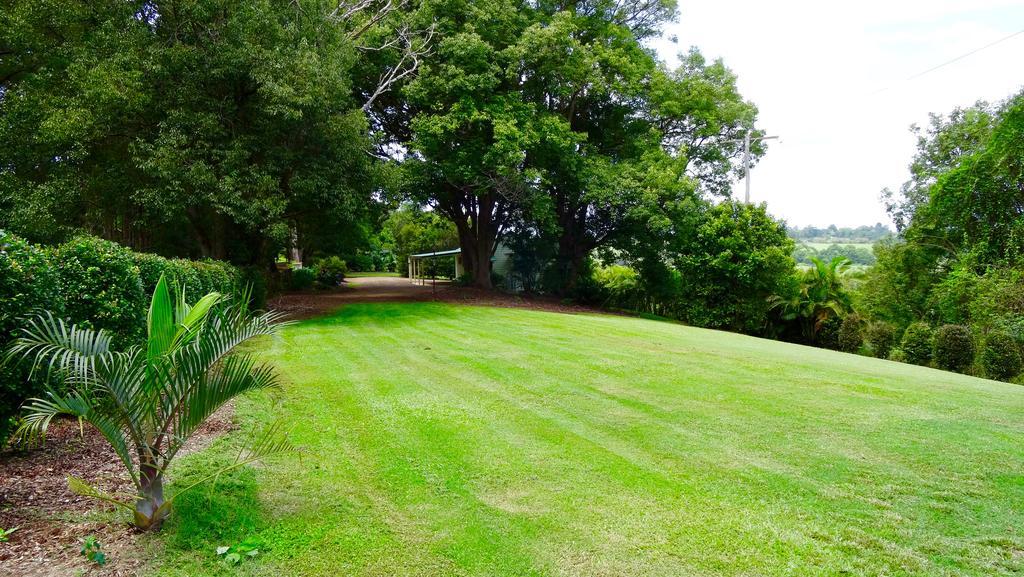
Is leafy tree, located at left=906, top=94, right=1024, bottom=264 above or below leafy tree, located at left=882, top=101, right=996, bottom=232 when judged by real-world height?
below

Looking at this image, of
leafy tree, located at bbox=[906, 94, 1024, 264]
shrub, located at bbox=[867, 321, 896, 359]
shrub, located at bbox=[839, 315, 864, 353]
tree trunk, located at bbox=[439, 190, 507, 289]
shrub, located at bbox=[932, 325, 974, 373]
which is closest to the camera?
shrub, located at bbox=[932, 325, 974, 373]

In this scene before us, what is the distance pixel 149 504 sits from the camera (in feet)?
9.86

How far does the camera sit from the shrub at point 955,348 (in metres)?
13.2

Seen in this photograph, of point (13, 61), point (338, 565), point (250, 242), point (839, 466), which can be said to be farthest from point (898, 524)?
point (13, 61)

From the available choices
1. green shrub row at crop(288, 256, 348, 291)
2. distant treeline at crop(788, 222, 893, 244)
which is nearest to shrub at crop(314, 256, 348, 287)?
green shrub row at crop(288, 256, 348, 291)

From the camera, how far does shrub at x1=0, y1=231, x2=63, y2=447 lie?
141 inches

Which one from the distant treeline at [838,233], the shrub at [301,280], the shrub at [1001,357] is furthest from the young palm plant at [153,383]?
the distant treeline at [838,233]

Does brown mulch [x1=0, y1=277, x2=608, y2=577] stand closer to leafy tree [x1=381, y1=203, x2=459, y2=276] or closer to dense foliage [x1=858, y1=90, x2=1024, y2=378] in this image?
dense foliage [x1=858, y1=90, x2=1024, y2=378]

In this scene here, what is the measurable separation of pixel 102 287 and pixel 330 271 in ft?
93.3

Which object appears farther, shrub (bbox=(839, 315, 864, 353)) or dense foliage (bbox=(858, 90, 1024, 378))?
shrub (bbox=(839, 315, 864, 353))

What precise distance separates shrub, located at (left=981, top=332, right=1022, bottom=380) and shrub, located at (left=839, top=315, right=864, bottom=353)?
435cm

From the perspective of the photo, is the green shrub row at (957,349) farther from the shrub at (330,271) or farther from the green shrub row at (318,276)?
the shrub at (330,271)

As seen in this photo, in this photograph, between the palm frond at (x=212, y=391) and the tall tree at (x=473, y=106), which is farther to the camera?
the tall tree at (x=473, y=106)

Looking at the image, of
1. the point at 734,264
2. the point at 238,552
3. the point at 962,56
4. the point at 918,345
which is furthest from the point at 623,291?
the point at 238,552
